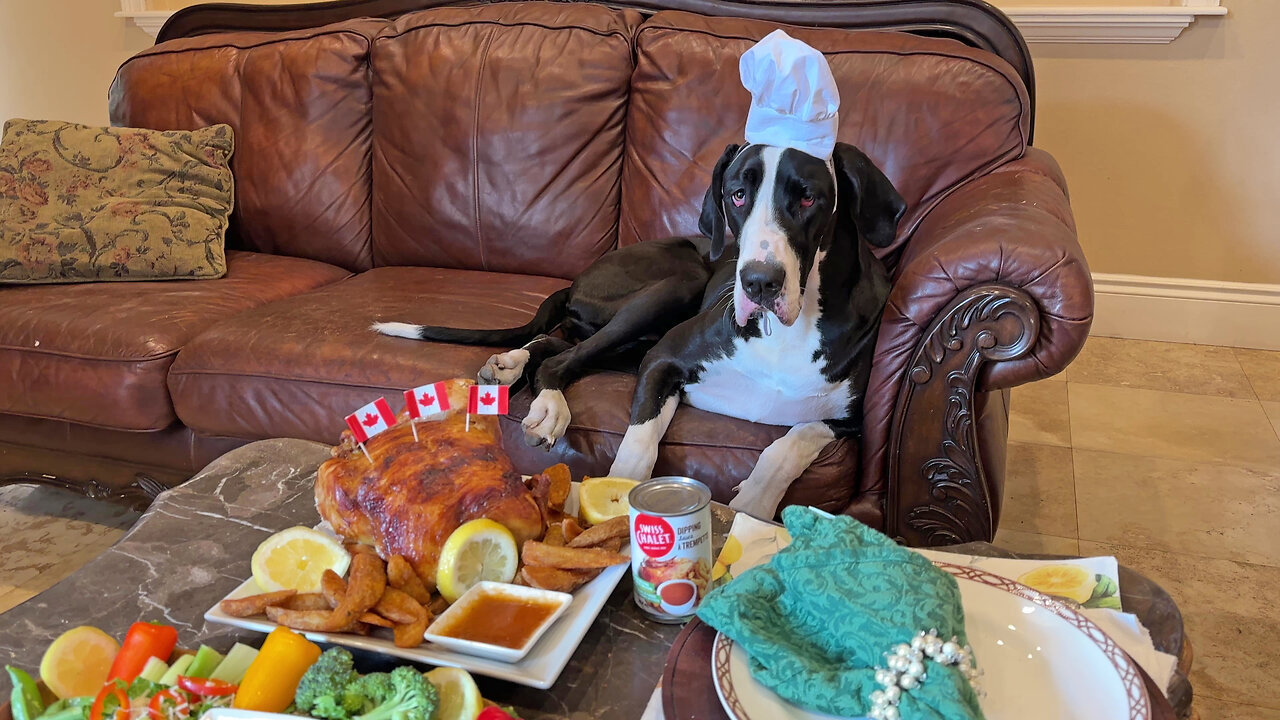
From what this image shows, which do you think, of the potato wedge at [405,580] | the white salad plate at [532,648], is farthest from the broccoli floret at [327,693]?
the potato wedge at [405,580]

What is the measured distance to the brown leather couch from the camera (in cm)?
160

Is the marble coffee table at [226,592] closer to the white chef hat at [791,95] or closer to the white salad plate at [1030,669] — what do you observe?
the white salad plate at [1030,669]

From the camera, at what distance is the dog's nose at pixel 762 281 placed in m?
1.50

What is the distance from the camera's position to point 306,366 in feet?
6.34

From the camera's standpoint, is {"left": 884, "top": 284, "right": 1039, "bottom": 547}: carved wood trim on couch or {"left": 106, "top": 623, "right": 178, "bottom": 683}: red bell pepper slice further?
{"left": 884, "top": 284, "right": 1039, "bottom": 547}: carved wood trim on couch

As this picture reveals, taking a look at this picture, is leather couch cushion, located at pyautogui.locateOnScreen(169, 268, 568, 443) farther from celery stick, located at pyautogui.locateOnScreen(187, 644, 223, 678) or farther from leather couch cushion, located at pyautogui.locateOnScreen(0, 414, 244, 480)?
celery stick, located at pyautogui.locateOnScreen(187, 644, 223, 678)

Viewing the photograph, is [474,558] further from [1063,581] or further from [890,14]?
[890,14]

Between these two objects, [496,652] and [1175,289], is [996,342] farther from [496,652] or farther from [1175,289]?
[1175,289]

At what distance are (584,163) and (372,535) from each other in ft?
4.91

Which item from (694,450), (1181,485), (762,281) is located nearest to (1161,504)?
(1181,485)

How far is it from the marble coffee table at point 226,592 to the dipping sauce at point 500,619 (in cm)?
5

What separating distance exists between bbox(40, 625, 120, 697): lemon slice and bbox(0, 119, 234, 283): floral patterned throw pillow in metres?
1.70

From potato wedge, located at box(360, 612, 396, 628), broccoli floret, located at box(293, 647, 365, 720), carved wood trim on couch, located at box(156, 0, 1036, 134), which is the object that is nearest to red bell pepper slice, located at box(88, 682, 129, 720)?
broccoli floret, located at box(293, 647, 365, 720)

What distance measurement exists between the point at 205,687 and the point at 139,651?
136 mm
